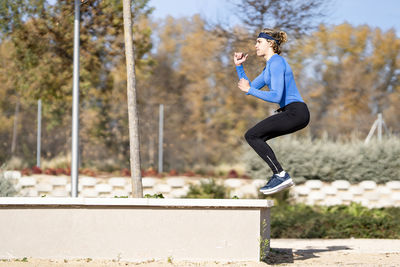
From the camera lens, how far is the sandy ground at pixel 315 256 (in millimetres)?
7359

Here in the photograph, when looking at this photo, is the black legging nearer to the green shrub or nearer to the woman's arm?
the woman's arm

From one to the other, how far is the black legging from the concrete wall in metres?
9.28

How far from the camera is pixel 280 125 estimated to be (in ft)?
20.4

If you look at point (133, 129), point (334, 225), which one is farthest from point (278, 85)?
point (334, 225)


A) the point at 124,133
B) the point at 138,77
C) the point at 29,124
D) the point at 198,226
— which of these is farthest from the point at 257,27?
the point at 138,77

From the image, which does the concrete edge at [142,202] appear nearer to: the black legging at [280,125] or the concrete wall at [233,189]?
the black legging at [280,125]

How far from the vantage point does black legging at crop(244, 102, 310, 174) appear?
20.3ft

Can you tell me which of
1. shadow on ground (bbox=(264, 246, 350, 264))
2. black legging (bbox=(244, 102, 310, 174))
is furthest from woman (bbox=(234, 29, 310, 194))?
shadow on ground (bbox=(264, 246, 350, 264))

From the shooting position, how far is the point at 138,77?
28.8 m

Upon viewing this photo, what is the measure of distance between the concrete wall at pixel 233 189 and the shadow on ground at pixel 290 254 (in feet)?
19.0

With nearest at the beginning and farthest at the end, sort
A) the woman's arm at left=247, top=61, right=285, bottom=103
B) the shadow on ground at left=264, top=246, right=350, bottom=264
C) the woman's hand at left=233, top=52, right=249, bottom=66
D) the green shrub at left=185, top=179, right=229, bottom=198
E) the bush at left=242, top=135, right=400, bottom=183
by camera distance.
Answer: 1. the woman's arm at left=247, top=61, right=285, bottom=103
2. the woman's hand at left=233, top=52, right=249, bottom=66
3. the shadow on ground at left=264, top=246, right=350, bottom=264
4. the green shrub at left=185, top=179, right=229, bottom=198
5. the bush at left=242, top=135, right=400, bottom=183

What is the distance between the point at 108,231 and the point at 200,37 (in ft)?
98.2

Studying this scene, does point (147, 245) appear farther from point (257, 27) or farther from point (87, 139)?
point (87, 139)

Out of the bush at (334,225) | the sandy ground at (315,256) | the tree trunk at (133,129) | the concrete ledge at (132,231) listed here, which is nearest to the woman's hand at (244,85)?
the concrete ledge at (132,231)
